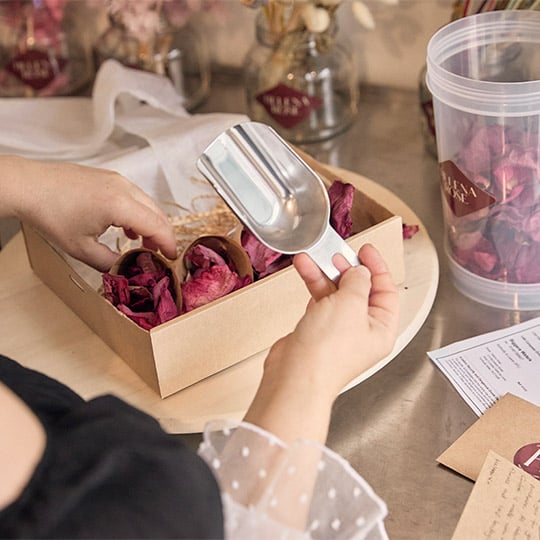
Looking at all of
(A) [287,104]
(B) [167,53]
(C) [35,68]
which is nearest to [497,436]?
(A) [287,104]

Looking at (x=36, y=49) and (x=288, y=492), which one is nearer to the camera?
(x=288, y=492)

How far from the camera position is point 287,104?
3.86 ft

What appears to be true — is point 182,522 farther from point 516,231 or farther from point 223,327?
point 516,231

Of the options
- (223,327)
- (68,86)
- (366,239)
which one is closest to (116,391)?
(223,327)

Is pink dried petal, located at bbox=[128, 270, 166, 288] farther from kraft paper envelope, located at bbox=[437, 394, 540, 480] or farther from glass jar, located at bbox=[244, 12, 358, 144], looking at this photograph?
glass jar, located at bbox=[244, 12, 358, 144]

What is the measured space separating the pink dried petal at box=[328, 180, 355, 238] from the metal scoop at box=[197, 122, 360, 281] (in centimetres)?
6

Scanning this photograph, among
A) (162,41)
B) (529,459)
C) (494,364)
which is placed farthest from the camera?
(162,41)

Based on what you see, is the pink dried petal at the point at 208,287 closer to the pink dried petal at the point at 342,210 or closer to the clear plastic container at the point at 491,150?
the pink dried petal at the point at 342,210

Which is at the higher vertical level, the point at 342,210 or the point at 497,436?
the point at 342,210

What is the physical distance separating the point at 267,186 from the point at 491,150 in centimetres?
20

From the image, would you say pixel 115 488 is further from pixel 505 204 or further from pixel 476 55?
pixel 476 55

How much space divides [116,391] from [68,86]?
2.22ft

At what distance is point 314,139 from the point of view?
122 cm

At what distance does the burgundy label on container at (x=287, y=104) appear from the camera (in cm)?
117
